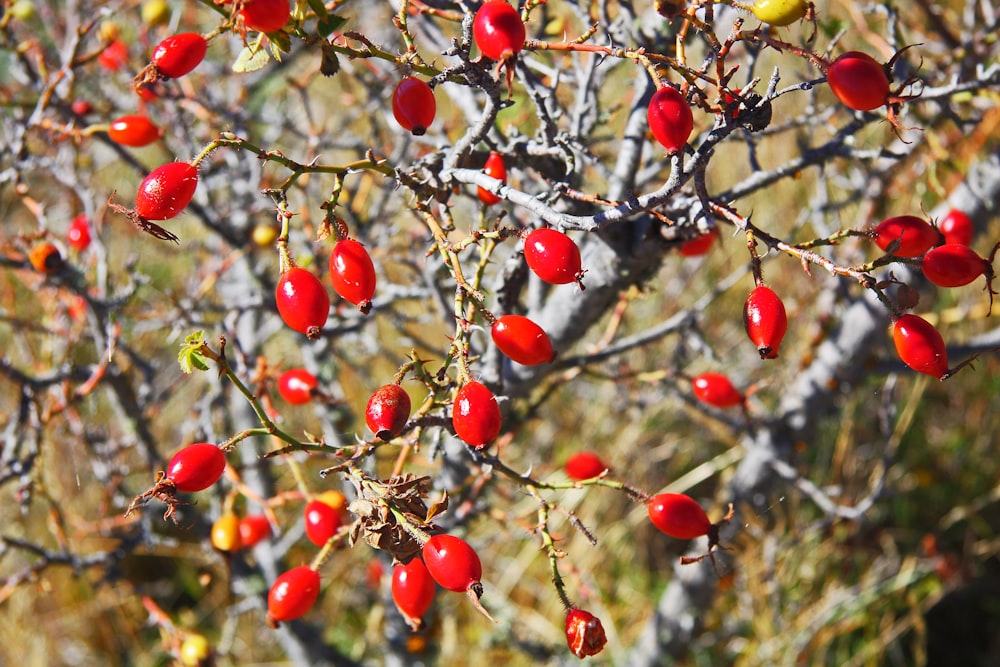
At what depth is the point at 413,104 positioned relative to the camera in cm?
129

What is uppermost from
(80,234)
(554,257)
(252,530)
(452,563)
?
(554,257)

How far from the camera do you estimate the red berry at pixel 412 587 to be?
132cm

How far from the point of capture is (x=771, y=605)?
3.11 metres

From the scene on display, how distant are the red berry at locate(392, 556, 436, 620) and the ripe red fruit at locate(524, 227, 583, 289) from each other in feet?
1.69

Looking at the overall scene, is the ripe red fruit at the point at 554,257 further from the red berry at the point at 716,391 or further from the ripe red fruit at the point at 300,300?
the red berry at the point at 716,391

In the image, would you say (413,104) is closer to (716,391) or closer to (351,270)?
(351,270)

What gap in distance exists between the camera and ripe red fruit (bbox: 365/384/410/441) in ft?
3.69

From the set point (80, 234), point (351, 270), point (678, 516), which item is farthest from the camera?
point (80, 234)

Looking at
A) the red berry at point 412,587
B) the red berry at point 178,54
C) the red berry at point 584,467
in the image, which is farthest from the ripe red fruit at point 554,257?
the red berry at point 584,467

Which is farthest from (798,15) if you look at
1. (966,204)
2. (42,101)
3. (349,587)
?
(349,587)

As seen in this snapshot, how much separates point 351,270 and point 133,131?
1061 mm

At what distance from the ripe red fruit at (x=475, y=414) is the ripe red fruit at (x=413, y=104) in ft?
1.51

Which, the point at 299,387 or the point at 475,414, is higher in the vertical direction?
the point at 475,414

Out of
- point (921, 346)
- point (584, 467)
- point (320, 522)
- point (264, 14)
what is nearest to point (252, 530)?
point (320, 522)
